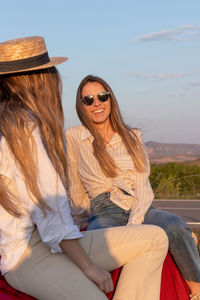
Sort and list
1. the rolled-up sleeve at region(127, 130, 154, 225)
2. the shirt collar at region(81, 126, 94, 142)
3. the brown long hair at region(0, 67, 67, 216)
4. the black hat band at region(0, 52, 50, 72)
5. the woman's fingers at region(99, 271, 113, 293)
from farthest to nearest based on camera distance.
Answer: the shirt collar at region(81, 126, 94, 142) → the rolled-up sleeve at region(127, 130, 154, 225) → the black hat band at region(0, 52, 50, 72) → the woman's fingers at region(99, 271, 113, 293) → the brown long hair at region(0, 67, 67, 216)

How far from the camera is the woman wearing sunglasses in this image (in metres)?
3.94

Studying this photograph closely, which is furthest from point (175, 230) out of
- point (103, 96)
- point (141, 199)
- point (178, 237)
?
point (103, 96)

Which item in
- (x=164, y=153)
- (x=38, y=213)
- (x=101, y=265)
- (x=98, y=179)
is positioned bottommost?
(x=164, y=153)

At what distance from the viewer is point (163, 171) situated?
655 inches

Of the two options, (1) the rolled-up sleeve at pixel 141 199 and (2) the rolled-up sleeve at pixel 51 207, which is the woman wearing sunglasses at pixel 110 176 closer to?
(1) the rolled-up sleeve at pixel 141 199

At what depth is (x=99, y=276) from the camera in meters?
2.57

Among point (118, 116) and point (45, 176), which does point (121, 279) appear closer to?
point (45, 176)

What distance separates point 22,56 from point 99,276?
48.6 inches

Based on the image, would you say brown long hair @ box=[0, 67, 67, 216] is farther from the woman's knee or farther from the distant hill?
the distant hill

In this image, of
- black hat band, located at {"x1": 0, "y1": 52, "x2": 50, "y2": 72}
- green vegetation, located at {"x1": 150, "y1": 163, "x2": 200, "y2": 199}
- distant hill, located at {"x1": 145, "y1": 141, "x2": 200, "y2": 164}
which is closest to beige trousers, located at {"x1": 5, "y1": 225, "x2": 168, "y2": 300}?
black hat band, located at {"x1": 0, "y1": 52, "x2": 50, "y2": 72}

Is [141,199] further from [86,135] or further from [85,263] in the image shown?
[85,263]

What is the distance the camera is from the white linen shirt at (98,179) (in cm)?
436

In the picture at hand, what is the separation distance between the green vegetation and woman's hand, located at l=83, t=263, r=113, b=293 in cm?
1056

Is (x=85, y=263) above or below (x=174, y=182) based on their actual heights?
above
